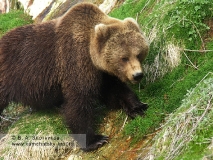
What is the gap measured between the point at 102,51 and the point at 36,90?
173 centimetres

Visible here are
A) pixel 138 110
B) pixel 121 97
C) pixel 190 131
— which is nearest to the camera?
pixel 190 131

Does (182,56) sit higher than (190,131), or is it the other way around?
(190,131)

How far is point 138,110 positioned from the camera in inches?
286

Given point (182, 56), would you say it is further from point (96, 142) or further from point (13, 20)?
point (13, 20)

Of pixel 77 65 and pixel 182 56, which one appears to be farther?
pixel 182 56

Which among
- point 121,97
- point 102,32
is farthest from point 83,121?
point 102,32

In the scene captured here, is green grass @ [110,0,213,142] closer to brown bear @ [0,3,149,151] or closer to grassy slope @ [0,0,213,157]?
grassy slope @ [0,0,213,157]

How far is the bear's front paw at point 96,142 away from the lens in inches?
282

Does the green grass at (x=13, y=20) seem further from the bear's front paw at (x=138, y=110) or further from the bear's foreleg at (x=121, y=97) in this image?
the bear's front paw at (x=138, y=110)

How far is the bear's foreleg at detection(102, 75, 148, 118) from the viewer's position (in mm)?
7298

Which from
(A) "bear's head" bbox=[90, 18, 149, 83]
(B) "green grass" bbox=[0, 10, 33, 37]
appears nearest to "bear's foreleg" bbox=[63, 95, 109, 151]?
(A) "bear's head" bbox=[90, 18, 149, 83]

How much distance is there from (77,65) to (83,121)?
1.01m

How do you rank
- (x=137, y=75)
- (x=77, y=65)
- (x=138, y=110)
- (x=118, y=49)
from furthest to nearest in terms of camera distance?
1. (x=138, y=110)
2. (x=77, y=65)
3. (x=118, y=49)
4. (x=137, y=75)

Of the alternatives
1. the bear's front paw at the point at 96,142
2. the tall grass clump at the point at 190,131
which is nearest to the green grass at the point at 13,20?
the bear's front paw at the point at 96,142
